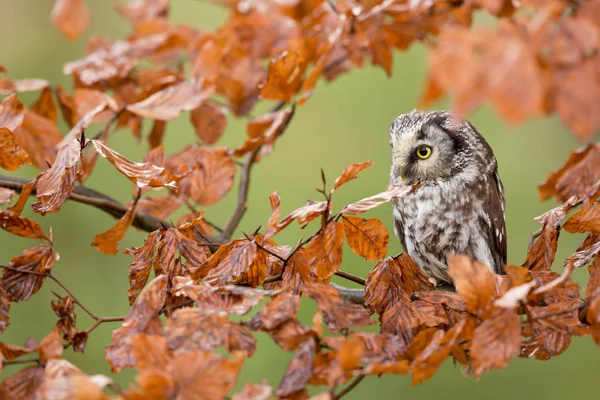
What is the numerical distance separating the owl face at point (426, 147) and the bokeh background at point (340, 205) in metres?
1.61

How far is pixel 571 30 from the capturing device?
2.83ft

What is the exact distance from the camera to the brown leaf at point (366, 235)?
1107 millimetres

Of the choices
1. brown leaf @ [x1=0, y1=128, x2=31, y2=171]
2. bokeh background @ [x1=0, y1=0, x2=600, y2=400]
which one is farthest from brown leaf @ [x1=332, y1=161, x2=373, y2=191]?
bokeh background @ [x1=0, y1=0, x2=600, y2=400]

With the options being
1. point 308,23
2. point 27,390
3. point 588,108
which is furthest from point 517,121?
point 308,23

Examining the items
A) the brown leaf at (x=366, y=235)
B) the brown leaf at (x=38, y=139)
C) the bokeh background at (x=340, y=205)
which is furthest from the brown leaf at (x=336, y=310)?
the bokeh background at (x=340, y=205)

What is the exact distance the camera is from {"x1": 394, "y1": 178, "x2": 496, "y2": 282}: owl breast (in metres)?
1.73

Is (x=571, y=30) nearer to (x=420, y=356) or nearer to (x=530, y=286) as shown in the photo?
(x=530, y=286)

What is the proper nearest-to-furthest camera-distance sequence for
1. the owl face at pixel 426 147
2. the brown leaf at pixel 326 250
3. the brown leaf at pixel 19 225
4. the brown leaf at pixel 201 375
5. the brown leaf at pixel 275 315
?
the brown leaf at pixel 201 375
the brown leaf at pixel 275 315
the brown leaf at pixel 326 250
the brown leaf at pixel 19 225
the owl face at pixel 426 147

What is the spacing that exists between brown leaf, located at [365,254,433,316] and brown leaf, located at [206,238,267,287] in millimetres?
168

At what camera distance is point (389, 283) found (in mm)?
1123

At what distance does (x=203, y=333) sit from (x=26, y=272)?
0.39 meters

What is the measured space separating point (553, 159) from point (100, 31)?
276 cm

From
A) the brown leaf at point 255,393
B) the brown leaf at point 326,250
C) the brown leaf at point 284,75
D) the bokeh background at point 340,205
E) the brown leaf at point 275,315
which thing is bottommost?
the bokeh background at point 340,205

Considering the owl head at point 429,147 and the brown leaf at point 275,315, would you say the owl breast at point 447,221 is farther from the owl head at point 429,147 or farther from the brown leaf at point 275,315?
the brown leaf at point 275,315
